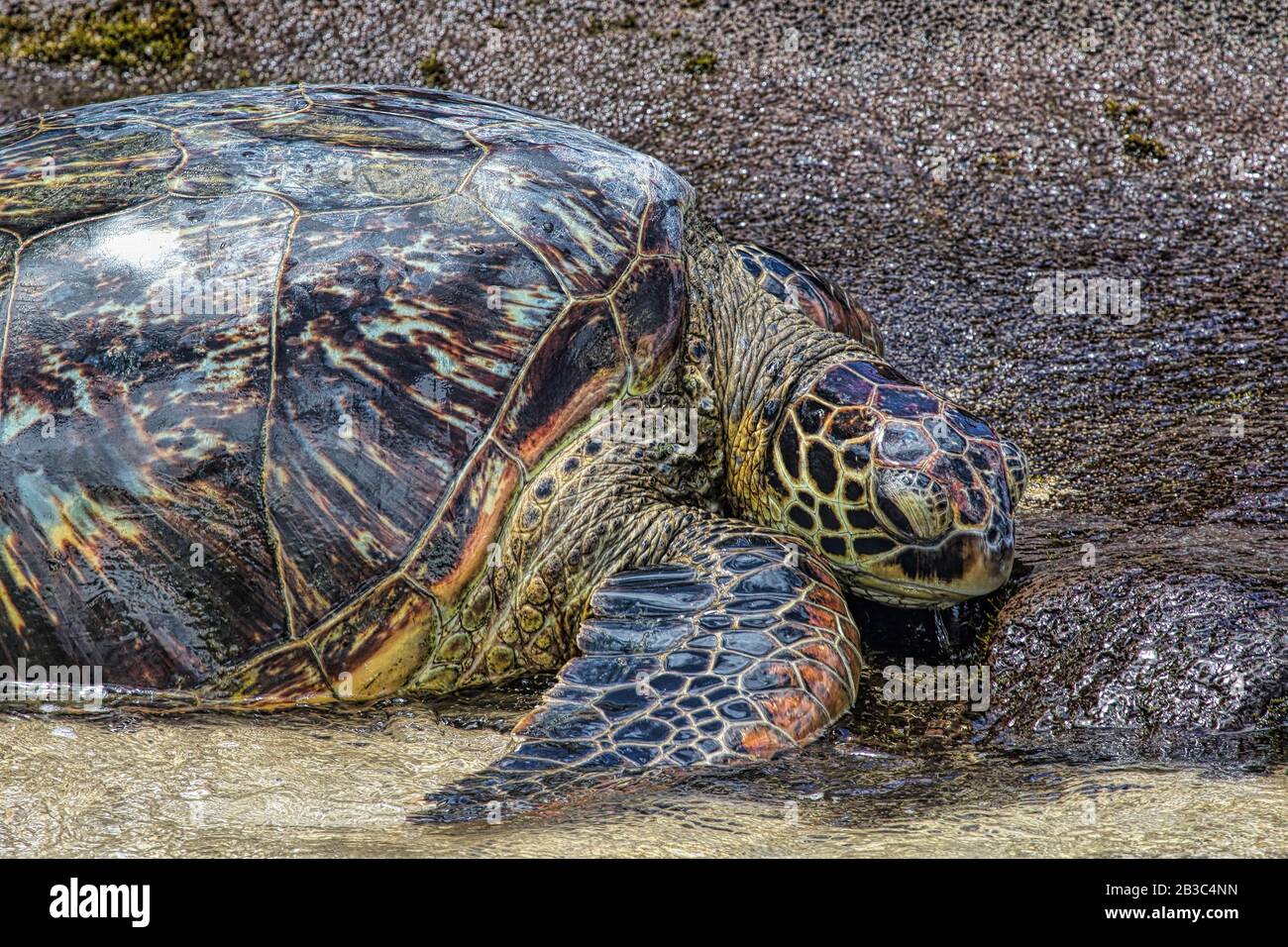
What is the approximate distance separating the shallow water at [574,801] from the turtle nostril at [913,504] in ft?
2.49

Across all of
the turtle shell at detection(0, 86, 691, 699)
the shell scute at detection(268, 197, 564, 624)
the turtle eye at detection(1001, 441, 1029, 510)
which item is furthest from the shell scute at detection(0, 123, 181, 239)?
the turtle eye at detection(1001, 441, 1029, 510)

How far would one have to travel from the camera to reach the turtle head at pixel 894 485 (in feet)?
11.0

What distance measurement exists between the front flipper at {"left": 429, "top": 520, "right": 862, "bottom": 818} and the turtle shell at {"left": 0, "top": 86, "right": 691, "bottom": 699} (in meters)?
0.49

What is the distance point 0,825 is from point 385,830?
70 centimetres

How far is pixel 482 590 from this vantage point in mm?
3217

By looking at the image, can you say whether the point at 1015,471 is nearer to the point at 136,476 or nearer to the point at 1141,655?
the point at 1141,655

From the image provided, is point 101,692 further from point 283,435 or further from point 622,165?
point 622,165

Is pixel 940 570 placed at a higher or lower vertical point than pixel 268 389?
lower

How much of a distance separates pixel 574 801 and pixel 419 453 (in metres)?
1.13

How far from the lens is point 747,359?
150 inches

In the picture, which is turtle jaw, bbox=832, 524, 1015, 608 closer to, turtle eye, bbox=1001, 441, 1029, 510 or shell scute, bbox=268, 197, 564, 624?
turtle eye, bbox=1001, 441, 1029, 510

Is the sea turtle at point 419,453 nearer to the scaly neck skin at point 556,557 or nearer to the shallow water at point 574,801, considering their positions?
the scaly neck skin at point 556,557

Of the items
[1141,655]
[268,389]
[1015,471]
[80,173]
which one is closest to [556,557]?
[268,389]

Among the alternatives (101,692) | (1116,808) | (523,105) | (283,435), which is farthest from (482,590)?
(523,105)
